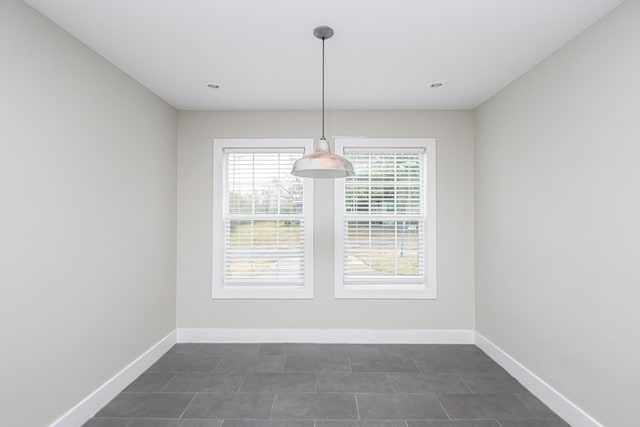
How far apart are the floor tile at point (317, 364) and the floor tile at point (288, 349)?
96mm

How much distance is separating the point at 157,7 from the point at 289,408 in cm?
286

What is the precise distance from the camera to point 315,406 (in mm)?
2510

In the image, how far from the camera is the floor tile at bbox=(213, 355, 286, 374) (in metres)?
3.09

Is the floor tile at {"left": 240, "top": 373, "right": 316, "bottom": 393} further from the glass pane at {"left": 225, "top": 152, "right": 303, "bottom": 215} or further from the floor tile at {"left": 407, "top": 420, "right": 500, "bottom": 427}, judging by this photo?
Answer: the glass pane at {"left": 225, "top": 152, "right": 303, "bottom": 215}

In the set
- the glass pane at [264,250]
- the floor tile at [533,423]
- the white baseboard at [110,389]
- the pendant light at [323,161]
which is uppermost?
the pendant light at [323,161]

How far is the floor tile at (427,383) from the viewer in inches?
108

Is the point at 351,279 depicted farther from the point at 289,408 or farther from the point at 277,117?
the point at 277,117

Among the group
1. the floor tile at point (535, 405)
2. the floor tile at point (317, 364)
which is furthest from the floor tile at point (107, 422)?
the floor tile at point (535, 405)

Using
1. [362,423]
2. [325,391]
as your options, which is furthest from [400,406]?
[325,391]

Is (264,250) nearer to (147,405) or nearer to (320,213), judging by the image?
(320,213)

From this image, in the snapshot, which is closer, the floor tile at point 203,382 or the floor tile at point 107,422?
the floor tile at point 107,422

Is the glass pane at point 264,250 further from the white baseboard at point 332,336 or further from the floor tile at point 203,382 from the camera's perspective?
the floor tile at point 203,382

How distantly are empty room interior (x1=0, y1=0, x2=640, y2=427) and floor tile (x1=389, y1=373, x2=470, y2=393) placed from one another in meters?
0.03

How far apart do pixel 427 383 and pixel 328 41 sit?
290 cm
